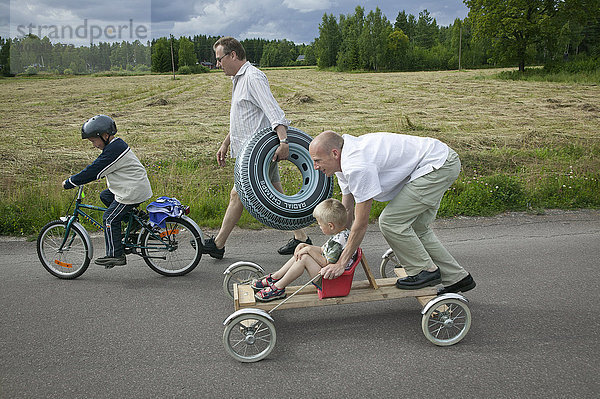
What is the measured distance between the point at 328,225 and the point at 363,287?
653 millimetres

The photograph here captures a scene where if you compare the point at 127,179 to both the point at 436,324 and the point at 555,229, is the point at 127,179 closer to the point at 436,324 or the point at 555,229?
the point at 436,324

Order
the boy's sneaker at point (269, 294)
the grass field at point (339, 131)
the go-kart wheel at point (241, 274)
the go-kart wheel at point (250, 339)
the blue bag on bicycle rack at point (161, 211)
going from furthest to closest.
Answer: the grass field at point (339, 131) < the blue bag on bicycle rack at point (161, 211) < the go-kart wheel at point (241, 274) < the boy's sneaker at point (269, 294) < the go-kart wheel at point (250, 339)

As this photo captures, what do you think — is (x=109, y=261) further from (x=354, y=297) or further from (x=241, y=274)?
(x=354, y=297)

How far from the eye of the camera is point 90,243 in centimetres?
509

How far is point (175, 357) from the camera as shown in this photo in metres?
3.58

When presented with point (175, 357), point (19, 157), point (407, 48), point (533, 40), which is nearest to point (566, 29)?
point (533, 40)

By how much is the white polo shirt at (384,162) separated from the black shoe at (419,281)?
0.69 metres

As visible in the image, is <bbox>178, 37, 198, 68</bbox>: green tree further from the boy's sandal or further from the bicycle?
the boy's sandal

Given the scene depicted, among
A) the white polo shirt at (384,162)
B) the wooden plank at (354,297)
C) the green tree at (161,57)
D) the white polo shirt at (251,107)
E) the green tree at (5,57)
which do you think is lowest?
the wooden plank at (354,297)

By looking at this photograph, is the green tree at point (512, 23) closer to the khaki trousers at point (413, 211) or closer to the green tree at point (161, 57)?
the khaki trousers at point (413, 211)

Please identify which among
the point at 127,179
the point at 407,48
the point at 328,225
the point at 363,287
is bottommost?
the point at 363,287

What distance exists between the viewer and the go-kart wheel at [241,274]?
441 centimetres

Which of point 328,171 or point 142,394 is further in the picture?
point 328,171

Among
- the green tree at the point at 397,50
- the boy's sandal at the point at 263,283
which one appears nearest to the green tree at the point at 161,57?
the green tree at the point at 397,50
